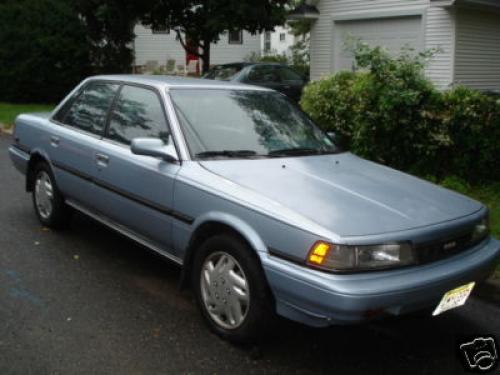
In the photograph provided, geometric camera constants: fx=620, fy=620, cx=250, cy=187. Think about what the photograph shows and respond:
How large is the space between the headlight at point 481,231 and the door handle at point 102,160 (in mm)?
2729

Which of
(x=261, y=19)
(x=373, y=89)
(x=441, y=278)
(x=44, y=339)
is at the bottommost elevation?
(x=44, y=339)

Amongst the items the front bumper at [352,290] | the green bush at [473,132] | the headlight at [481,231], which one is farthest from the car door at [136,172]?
the green bush at [473,132]

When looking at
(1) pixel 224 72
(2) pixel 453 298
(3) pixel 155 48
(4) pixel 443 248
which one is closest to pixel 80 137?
(4) pixel 443 248

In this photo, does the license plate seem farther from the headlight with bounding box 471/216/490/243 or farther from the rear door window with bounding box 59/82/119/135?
the rear door window with bounding box 59/82/119/135

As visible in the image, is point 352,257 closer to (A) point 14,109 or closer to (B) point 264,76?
(B) point 264,76

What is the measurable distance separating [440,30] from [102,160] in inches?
455

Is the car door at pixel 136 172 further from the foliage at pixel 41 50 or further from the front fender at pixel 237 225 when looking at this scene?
the foliage at pixel 41 50

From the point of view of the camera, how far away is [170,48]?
31.0 meters

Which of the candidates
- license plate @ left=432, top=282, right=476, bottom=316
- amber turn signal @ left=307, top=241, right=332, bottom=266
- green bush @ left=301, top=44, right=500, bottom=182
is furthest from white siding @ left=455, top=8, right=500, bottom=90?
amber turn signal @ left=307, top=241, right=332, bottom=266

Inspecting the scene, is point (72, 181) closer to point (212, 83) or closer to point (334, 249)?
point (212, 83)

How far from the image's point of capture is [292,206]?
3443mm

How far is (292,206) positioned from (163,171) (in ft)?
3.70

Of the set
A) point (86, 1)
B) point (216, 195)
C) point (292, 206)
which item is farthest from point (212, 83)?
point (86, 1)

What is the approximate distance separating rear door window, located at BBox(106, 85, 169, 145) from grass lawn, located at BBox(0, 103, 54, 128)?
1023cm
